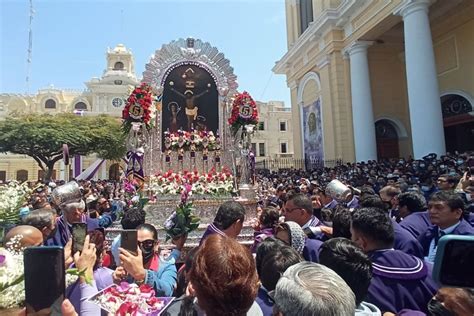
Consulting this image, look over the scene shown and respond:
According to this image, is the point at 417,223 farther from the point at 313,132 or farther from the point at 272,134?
the point at 272,134

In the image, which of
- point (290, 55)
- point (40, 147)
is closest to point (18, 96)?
point (40, 147)

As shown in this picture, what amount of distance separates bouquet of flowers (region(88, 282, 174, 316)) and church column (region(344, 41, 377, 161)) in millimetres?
15568

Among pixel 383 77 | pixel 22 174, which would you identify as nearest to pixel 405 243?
pixel 383 77

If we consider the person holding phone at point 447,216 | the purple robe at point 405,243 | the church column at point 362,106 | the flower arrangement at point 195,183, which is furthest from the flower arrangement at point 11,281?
the church column at point 362,106

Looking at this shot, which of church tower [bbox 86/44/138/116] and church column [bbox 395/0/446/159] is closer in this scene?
church column [bbox 395/0/446/159]

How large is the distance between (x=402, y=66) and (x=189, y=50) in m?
14.1

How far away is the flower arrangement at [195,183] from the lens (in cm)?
840

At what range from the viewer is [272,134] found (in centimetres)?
4341

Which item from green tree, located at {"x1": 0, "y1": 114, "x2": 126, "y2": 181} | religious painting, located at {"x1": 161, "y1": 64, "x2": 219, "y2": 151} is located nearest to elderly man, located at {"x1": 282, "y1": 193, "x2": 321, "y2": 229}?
religious painting, located at {"x1": 161, "y1": 64, "x2": 219, "y2": 151}

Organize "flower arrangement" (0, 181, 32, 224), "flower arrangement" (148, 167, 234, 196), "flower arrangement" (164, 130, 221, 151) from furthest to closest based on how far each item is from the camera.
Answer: "flower arrangement" (164, 130, 221, 151), "flower arrangement" (148, 167, 234, 196), "flower arrangement" (0, 181, 32, 224)

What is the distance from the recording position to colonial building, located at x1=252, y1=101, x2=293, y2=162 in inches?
1681

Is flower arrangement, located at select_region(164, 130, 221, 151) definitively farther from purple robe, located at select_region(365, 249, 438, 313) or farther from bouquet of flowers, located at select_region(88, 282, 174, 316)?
bouquet of flowers, located at select_region(88, 282, 174, 316)

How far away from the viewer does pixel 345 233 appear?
9.87 feet

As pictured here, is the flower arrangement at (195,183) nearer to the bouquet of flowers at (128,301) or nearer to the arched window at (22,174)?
the bouquet of flowers at (128,301)
